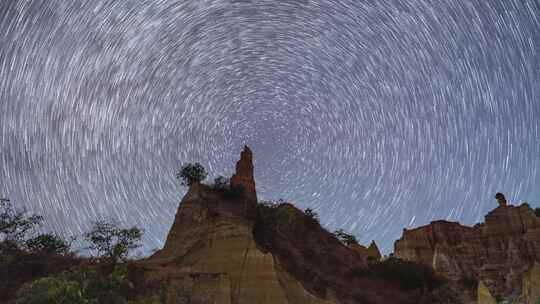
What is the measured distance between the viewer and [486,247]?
90688 mm

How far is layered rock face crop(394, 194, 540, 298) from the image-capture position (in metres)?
78.8

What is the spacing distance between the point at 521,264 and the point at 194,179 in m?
66.6

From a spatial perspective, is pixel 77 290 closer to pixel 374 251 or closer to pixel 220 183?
pixel 220 183

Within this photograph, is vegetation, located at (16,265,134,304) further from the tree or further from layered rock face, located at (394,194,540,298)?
layered rock face, located at (394,194,540,298)

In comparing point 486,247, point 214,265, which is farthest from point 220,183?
point 486,247

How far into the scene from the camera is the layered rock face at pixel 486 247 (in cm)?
7881

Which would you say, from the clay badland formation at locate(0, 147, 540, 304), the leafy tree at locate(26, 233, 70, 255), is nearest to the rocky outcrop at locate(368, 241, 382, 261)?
the clay badland formation at locate(0, 147, 540, 304)

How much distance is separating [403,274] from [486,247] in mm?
44994

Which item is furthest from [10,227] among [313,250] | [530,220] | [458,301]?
[530,220]

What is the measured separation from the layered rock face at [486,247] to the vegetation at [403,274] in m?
22.2

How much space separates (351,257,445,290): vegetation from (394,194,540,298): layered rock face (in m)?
22.2

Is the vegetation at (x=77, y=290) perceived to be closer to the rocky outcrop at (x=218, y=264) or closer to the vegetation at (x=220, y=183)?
the rocky outcrop at (x=218, y=264)

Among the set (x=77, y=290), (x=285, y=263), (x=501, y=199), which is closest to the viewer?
(x=77, y=290)

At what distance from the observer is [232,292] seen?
36375 mm
